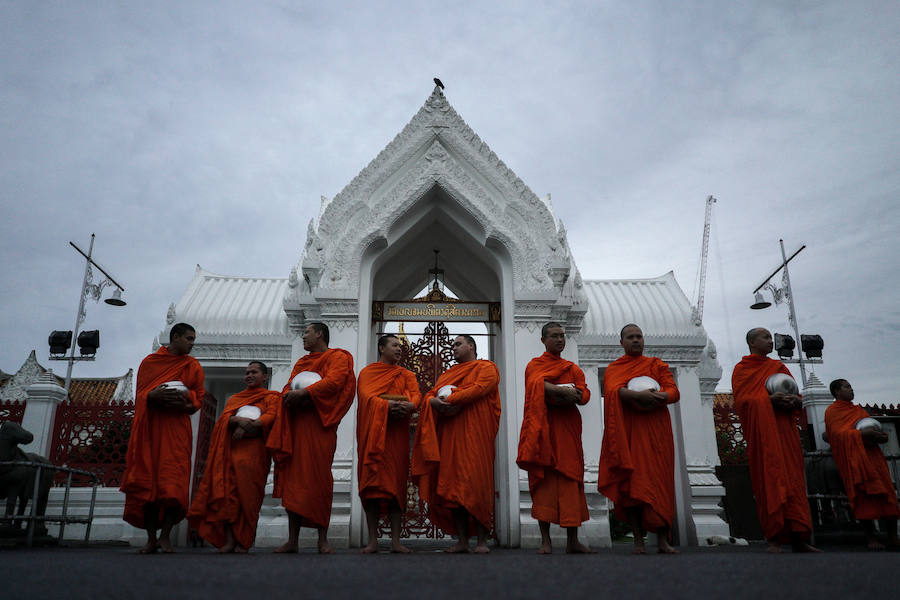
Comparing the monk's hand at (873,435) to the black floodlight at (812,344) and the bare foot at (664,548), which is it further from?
the black floodlight at (812,344)

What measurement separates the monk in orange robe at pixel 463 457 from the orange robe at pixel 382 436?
7.5 inches

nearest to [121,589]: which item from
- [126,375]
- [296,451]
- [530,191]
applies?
[296,451]

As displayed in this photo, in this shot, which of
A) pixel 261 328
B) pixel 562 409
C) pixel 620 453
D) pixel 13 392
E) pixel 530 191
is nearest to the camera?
pixel 620 453

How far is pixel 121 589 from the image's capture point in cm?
294

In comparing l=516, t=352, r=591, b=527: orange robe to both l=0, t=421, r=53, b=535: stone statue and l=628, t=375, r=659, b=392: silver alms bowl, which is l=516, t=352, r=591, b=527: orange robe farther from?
l=0, t=421, r=53, b=535: stone statue

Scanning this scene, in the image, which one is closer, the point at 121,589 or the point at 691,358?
the point at 121,589

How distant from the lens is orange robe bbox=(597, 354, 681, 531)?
19.1ft

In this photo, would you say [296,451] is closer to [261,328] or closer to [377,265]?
[377,265]

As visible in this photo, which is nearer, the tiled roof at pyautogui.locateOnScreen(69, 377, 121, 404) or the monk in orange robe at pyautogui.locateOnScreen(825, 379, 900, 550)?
the monk in orange robe at pyautogui.locateOnScreen(825, 379, 900, 550)

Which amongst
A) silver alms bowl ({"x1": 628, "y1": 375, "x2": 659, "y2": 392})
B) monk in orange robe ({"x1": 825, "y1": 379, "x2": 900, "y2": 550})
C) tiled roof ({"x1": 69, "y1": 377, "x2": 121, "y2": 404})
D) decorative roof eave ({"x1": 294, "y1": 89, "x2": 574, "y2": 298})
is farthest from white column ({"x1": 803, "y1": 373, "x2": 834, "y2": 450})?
tiled roof ({"x1": 69, "y1": 377, "x2": 121, "y2": 404})

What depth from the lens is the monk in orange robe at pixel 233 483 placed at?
6180 mm

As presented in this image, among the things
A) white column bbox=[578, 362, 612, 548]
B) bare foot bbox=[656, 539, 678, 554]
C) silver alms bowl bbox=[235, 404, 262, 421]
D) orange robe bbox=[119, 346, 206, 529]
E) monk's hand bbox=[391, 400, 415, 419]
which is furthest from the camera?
white column bbox=[578, 362, 612, 548]

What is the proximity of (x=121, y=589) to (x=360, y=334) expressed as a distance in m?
Answer: 5.31

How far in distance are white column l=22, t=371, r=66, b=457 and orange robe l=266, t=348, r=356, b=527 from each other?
516 cm
